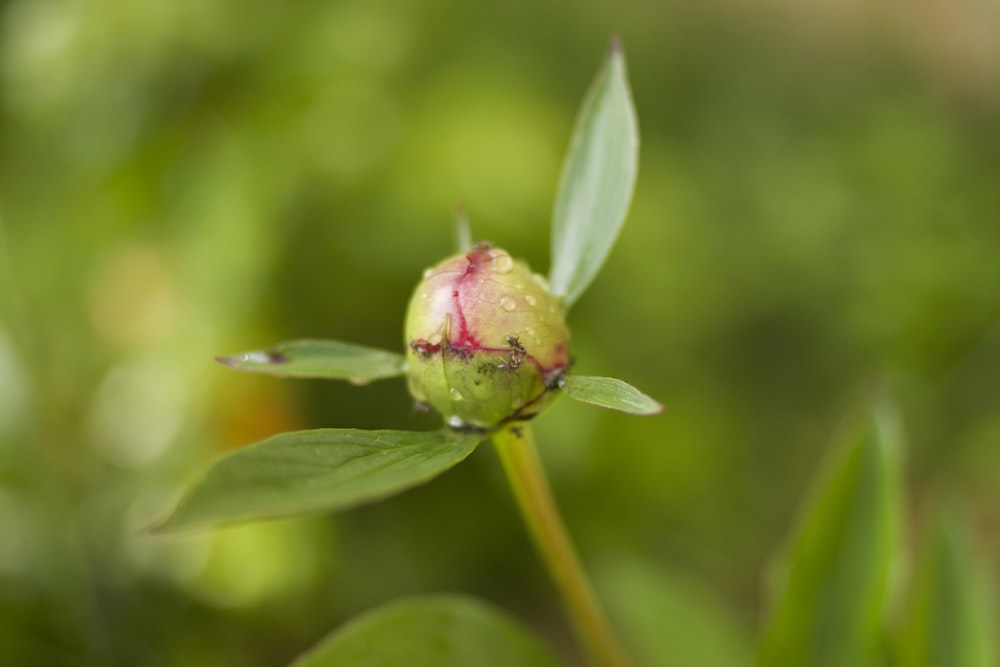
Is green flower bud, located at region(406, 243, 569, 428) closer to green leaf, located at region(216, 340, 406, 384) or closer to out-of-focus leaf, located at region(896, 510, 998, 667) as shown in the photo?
green leaf, located at region(216, 340, 406, 384)

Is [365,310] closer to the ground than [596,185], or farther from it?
closer to the ground

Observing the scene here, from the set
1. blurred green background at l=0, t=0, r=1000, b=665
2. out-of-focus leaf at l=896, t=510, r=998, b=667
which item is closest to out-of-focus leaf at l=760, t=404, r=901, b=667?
out-of-focus leaf at l=896, t=510, r=998, b=667

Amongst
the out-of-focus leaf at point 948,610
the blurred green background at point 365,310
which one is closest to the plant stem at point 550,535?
the out-of-focus leaf at point 948,610

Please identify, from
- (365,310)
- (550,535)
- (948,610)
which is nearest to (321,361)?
(550,535)

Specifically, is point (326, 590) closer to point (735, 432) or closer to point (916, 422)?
point (735, 432)

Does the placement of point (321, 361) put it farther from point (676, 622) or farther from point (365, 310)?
point (365, 310)

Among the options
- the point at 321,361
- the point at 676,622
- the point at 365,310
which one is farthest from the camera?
the point at 365,310
